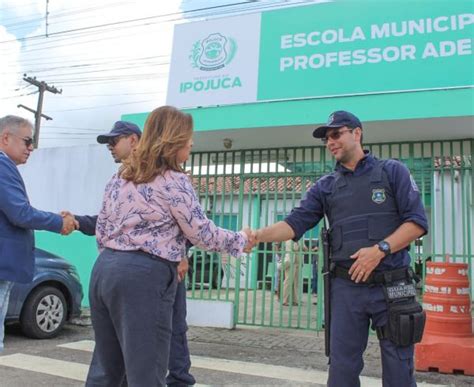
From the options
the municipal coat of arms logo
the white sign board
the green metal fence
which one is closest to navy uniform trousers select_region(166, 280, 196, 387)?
the green metal fence

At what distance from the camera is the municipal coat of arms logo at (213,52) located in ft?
24.4

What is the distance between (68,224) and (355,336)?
6.07ft

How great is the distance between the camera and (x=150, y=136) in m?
2.38

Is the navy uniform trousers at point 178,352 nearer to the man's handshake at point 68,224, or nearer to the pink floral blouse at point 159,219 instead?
the man's handshake at point 68,224

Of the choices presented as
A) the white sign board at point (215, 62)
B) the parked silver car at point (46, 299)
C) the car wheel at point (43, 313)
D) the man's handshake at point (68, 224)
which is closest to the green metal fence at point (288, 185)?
the white sign board at point (215, 62)

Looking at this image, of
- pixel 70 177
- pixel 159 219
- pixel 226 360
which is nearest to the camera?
pixel 159 219

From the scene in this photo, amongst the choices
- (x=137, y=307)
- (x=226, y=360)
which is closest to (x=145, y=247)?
(x=137, y=307)

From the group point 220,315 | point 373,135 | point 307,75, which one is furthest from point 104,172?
point 373,135

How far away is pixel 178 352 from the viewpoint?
3572 mm

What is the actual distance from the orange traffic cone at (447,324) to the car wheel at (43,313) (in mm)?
4407

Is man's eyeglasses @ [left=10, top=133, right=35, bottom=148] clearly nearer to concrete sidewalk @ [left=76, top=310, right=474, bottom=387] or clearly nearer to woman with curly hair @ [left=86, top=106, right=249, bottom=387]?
woman with curly hair @ [left=86, top=106, right=249, bottom=387]

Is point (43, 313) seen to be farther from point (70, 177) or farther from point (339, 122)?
point (339, 122)

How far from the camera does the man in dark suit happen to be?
2.95 m

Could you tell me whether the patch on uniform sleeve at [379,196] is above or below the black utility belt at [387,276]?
above
